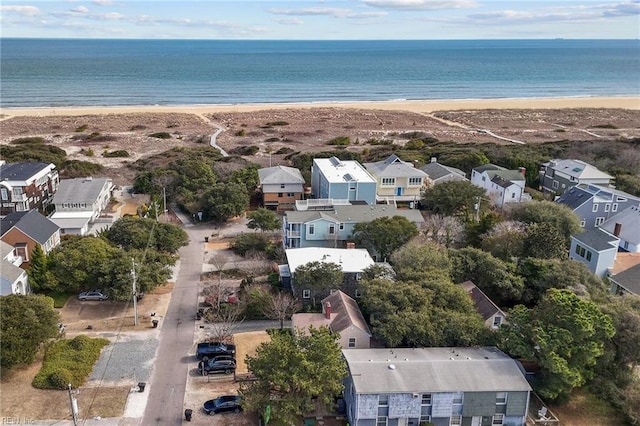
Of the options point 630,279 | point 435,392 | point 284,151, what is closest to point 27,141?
point 284,151

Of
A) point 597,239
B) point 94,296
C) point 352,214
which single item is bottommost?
point 94,296

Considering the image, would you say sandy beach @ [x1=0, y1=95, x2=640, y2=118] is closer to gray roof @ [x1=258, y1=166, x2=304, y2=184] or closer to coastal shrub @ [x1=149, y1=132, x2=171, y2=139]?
coastal shrub @ [x1=149, y1=132, x2=171, y2=139]

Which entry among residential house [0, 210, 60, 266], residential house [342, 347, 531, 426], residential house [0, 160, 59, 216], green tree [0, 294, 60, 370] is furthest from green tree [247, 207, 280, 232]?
residential house [342, 347, 531, 426]

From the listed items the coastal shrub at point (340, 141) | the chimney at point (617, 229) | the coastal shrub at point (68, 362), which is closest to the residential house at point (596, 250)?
the chimney at point (617, 229)

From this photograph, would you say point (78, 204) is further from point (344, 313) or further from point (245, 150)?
point (245, 150)

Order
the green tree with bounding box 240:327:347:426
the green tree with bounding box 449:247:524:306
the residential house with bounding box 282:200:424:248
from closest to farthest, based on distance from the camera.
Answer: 1. the green tree with bounding box 240:327:347:426
2. the green tree with bounding box 449:247:524:306
3. the residential house with bounding box 282:200:424:248

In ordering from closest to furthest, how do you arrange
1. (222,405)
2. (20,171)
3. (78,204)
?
1. (222,405)
2. (78,204)
3. (20,171)

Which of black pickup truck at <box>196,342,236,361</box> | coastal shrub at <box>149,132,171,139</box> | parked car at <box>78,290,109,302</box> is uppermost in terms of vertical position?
coastal shrub at <box>149,132,171,139</box>
